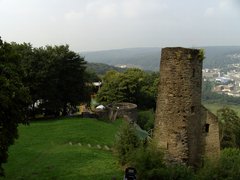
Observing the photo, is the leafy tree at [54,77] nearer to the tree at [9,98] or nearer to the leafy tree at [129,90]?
the leafy tree at [129,90]

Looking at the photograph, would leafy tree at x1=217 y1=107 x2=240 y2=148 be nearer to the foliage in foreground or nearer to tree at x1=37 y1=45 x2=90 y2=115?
the foliage in foreground

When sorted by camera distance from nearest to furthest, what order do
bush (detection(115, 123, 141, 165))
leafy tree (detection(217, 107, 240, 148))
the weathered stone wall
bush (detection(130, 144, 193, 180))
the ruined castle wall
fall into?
bush (detection(130, 144, 193, 180)), bush (detection(115, 123, 141, 165)), the ruined castle wall, leafy tree (detection(217, 107, 240, 148)), the weathered stone wall

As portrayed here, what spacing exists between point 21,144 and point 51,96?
17989mm

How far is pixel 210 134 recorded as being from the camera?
981 inches

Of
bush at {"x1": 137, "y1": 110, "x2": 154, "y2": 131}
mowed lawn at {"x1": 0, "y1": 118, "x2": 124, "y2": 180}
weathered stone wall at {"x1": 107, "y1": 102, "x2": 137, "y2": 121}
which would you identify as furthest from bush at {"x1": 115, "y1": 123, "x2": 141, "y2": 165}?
bush at {"x1": 137, "y1": 110, "x2": 154, "y2": 131}

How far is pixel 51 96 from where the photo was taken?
1949 inches

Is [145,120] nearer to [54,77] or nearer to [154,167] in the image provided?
[54,77]

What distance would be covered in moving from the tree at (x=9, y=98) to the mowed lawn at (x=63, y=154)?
4442 mm

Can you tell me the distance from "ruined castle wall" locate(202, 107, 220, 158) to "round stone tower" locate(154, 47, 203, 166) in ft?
3.61

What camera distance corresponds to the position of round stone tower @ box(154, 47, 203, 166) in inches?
910

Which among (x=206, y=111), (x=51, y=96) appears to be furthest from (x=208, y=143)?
(x=51, y=96)

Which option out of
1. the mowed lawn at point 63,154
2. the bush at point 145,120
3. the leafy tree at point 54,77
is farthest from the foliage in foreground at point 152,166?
the bush at point 145,120

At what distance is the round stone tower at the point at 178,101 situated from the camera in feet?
75.9

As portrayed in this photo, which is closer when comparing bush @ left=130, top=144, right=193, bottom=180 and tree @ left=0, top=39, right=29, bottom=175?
tree @ left=0, top=39, right=29, bottom=175
